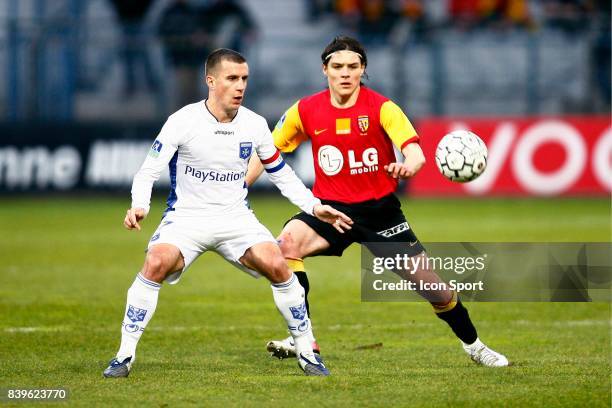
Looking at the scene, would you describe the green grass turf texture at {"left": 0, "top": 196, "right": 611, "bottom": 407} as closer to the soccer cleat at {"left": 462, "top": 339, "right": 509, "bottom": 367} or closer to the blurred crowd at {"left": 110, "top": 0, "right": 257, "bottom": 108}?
the soccer cleat at {"left": 462, "top": 339, "right": 509, "bottom": 367}

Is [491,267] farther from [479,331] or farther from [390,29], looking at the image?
[390,29]

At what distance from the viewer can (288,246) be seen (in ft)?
27.1

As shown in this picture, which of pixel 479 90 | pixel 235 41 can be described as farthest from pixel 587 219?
pixel 235 41

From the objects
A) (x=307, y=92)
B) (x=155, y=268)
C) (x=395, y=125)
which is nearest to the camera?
(x=155, y=268)

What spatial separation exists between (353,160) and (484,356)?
1.63 m

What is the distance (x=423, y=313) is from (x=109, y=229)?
343 inches

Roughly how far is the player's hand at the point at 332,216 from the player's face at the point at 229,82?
0.87m

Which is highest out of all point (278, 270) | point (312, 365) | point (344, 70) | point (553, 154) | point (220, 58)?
point (220, 58)

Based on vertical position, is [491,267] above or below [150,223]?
above

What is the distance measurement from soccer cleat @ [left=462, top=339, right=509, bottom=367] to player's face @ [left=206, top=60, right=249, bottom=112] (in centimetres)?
233

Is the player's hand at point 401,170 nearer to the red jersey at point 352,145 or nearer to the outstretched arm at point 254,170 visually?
the red jersey at point 352,145

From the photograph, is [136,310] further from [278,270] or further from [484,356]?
[484,356]

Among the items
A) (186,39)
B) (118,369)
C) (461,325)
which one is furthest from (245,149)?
(186,39)

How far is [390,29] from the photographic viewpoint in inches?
906
